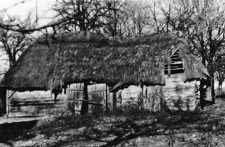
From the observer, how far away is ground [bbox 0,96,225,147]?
28.0 feet

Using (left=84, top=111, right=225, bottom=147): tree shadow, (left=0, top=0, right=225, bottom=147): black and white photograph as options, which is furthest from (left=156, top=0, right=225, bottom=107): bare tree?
(left=84, top=111, right=225, bottom=147): tree shadow

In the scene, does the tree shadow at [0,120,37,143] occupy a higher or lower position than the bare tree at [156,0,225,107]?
lower

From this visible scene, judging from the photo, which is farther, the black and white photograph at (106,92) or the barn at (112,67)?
the barn at (112,67)

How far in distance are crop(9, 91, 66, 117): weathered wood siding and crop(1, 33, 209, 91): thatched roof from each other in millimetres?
2098

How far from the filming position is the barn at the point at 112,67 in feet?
49.5

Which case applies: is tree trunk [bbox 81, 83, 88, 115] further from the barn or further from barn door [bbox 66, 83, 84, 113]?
barn door [bbox 66, 83, 84, 113]

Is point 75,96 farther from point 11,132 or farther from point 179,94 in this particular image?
point 179,94

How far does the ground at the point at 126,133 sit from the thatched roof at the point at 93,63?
2717 millimetres

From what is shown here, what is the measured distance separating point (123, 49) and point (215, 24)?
11261 mm

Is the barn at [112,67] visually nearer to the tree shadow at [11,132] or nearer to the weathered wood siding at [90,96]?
the weathered wood siding at [90,96]

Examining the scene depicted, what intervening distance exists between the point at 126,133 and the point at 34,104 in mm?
10171

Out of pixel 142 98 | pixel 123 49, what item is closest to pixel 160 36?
pixel 123 49

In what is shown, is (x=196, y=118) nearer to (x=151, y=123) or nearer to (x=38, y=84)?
(x=151, y=123)

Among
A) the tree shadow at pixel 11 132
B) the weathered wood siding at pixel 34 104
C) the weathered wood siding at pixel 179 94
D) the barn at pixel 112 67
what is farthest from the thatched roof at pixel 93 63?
the tree shadow at pixel 11 132
